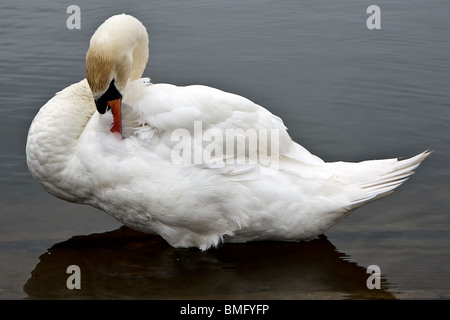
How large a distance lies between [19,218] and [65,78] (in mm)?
3009

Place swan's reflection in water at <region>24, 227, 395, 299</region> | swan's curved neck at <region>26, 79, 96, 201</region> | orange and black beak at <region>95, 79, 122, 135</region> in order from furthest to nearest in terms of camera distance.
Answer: swan's curved neck at <region>26, 79, 96, 201</region>
orange and black beak at <region>95, 79, 122, 135</region>
swan's reflection in water at <region>24, 227, 395, 299</region>

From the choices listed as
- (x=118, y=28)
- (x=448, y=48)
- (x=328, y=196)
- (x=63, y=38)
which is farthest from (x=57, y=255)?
(x=448, y=48)

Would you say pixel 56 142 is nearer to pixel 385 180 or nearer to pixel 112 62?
pixel 112 62

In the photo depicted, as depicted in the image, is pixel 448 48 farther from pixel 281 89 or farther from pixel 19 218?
pixel 19 218

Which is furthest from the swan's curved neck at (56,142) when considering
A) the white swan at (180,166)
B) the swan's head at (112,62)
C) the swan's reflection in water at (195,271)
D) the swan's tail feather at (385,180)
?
the swan's tail feather at (385,180)

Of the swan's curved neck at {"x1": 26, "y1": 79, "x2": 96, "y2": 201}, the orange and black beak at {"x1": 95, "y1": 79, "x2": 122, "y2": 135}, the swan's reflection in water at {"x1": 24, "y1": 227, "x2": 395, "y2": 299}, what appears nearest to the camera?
the swan's reflection in water at {"x1": 24, "y1": 227, "x2": 395, "y2": 299}

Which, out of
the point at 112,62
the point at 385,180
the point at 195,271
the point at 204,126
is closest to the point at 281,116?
the point at 385,180

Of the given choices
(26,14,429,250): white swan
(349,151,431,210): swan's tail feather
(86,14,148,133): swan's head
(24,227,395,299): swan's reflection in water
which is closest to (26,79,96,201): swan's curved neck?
(26,14,429,250): white swan

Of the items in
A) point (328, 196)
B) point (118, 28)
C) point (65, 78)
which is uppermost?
point (118, 28)

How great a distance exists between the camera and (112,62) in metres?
4.89

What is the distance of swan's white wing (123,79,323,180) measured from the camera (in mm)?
5004

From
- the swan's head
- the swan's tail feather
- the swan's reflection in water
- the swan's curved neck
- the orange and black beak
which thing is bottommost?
the swan's reflection in water

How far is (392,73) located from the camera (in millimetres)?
8727

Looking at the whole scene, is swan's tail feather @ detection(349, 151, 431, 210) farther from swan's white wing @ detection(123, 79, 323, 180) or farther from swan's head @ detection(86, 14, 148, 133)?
swan's head @ detection(86, 14, 148, 133)
